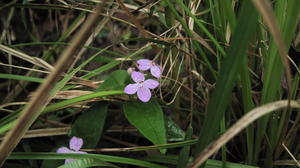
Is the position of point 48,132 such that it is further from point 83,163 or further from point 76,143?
point 83,163

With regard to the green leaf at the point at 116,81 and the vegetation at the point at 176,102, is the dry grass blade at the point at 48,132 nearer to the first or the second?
the vegetation at the point at 176,102

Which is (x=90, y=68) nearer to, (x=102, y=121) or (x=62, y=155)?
(x=102, y=121)

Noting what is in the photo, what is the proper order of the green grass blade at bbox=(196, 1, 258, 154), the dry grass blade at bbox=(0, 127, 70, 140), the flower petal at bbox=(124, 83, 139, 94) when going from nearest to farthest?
1. the green grass blade at bbox=(196, 1, 258, 154)
2. the flower petal at bbox=(124, 83, 139, 94)
3. the dry grass blade at bbox=(0, 127, 70, 140)

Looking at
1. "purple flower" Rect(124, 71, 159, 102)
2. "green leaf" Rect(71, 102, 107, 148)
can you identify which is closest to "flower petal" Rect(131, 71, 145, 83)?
"purple flower" Rect(124, 71, 159, 102)

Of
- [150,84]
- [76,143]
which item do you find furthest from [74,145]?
[150,84]

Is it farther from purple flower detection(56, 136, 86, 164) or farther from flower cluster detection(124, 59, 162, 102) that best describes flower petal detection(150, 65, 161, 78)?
purple flower detection(56, 136, 86, 164)

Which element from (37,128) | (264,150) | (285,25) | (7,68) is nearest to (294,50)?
(285,25)
